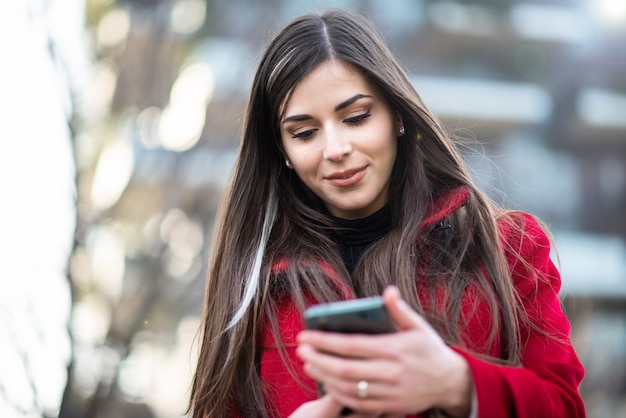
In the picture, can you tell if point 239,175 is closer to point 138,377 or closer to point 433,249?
point 433,249

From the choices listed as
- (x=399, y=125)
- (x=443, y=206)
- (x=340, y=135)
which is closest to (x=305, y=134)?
(x=340, y=135)

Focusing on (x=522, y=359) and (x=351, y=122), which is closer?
(x=522, y=359)

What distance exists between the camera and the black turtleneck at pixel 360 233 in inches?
102

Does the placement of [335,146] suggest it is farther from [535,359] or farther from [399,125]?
[535,359]

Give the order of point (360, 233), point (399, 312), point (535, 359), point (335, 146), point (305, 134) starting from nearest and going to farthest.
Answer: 1. point (399, 312)
2. point (535, 359)
3. point (335, 146)
4. point (305, 134)
5. point (360, 233)

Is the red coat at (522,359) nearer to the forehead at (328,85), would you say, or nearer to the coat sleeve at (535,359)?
the coat sleeve at (535,359)

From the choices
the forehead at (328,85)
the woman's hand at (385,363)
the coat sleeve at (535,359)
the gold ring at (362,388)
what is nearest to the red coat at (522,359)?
the coat sleeve at (535,359)

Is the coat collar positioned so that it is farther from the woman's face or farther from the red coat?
→ the woman's face

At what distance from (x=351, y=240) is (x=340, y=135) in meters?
0.35

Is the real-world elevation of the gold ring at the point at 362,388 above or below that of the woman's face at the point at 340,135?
below

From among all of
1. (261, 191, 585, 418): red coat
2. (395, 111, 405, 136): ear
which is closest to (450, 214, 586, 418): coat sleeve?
(261, 191, 585, 418): red coat

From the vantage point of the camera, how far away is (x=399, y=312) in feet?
5.71

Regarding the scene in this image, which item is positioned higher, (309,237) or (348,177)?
(348,177)

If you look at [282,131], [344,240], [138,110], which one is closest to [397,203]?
[344,240]
